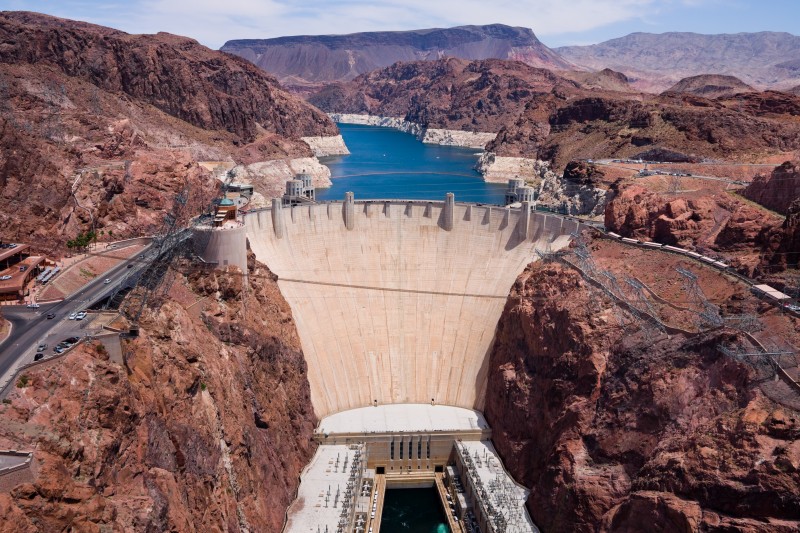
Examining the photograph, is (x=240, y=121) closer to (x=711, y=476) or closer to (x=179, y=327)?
(x=179, y=327)

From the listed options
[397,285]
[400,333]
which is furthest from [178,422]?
[397,285]

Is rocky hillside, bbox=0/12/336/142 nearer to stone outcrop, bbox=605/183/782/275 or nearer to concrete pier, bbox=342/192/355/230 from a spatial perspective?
concrete pier, bbox=342/192/355/230

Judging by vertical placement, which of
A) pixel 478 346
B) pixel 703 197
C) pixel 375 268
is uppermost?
pixel 703 197

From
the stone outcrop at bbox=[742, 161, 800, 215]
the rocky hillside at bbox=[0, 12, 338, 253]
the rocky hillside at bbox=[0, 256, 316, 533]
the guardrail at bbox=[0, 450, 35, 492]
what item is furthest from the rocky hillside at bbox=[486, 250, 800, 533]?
the rocky hillside at bbox=[0, 12, 338, 253]

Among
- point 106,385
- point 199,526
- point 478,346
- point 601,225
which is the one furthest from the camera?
Result: point 601,225

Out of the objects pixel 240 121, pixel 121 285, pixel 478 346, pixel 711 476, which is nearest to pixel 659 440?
pixel 711 476

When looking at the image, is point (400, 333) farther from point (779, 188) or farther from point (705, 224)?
point (779, 188)
